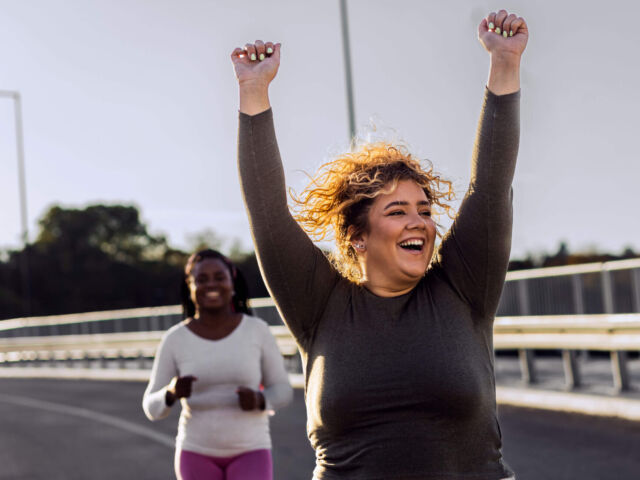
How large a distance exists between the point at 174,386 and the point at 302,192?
7.48 ft

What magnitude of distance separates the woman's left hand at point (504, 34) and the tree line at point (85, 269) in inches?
2478

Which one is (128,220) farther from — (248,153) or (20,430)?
(248,153)

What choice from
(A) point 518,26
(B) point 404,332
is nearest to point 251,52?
(A) point 518,26

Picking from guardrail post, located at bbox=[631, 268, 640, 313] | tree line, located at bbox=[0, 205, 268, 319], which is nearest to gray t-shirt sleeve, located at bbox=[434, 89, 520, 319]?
guardrail post, located at bbox=[631, 268, 640, 313]

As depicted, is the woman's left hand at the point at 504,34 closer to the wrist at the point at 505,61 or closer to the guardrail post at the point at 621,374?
the wrist at the point at 505,61

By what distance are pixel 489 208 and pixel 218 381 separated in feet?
9.57

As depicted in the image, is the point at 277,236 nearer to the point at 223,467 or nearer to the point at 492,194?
the point at 492,194

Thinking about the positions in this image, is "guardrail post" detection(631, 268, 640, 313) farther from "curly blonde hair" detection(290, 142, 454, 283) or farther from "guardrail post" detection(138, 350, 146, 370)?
"guardrail post" detection(138, 350, 146, 370)

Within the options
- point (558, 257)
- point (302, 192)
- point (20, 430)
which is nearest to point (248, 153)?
point (302, 192)

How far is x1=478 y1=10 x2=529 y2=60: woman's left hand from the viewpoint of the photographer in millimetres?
2496

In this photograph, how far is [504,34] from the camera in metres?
2.53

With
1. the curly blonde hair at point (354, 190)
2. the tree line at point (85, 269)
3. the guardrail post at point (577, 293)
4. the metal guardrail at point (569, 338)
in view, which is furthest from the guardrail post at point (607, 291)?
the tree line at point (85, 269)

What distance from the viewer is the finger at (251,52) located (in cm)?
260

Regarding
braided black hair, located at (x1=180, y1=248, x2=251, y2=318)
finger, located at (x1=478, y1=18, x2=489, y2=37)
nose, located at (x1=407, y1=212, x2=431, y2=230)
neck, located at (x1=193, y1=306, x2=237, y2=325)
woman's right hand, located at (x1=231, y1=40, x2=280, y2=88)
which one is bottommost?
neck, located at (x1=193, y1=306, x2=237, y2=325)
